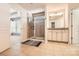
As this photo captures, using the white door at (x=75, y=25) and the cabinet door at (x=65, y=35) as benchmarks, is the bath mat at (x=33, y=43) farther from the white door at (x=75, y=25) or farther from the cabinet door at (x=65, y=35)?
the white door at (x=75, y=25)

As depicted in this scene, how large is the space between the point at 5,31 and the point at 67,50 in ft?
2.91

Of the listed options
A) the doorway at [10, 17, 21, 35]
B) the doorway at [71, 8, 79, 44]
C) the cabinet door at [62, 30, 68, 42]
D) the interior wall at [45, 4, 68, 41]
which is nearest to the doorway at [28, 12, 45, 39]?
the interior wall at [45, 4, 68, 41]

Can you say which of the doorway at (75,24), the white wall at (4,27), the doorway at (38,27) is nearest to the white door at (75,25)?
the doorway at (75,24)

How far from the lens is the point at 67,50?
5.53 feet

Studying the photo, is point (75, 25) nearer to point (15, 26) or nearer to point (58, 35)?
point (58, 35)

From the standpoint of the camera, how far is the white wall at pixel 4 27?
165 centimetres

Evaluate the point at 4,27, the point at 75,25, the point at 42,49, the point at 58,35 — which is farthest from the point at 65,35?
the point at 4,27

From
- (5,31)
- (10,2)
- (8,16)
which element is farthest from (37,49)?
(10,2)

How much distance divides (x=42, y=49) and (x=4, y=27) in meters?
0.60

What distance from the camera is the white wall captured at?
64.9 inches

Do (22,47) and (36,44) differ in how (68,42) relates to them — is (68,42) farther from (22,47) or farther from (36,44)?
(22,47)

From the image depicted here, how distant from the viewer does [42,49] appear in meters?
1.71

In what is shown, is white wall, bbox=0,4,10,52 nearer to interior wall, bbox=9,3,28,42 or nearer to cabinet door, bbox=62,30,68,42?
interior wall, bbox=9,3,28,42

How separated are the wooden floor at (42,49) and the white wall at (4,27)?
0.25 feet
